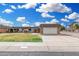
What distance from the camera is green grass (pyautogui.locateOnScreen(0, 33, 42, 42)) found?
196 inches

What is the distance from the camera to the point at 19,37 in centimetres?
513

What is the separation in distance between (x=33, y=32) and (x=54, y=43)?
0.71 meters

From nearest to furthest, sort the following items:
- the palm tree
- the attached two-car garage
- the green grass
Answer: the palm tree
the attached two-car garage
the green grass

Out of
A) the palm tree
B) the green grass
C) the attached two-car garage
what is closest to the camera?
the palm tree

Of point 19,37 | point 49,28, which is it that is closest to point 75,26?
point 49,28

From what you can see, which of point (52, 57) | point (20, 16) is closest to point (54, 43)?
point (20, 16)

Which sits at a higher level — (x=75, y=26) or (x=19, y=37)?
(x=75, y=26)

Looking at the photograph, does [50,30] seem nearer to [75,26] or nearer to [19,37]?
[75,26]

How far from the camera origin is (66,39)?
5.68 m

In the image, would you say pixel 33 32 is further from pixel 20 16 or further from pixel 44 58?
pixel 44 58

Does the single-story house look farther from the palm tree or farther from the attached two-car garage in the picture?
the palm tree

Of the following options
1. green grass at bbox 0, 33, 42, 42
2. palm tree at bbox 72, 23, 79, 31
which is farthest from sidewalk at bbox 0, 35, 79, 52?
palm tree at bbox 72, 23, 79, 31

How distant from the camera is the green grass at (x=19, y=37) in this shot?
498 centimetres

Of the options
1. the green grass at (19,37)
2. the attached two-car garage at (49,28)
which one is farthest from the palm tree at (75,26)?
the green grass at (19,37)
